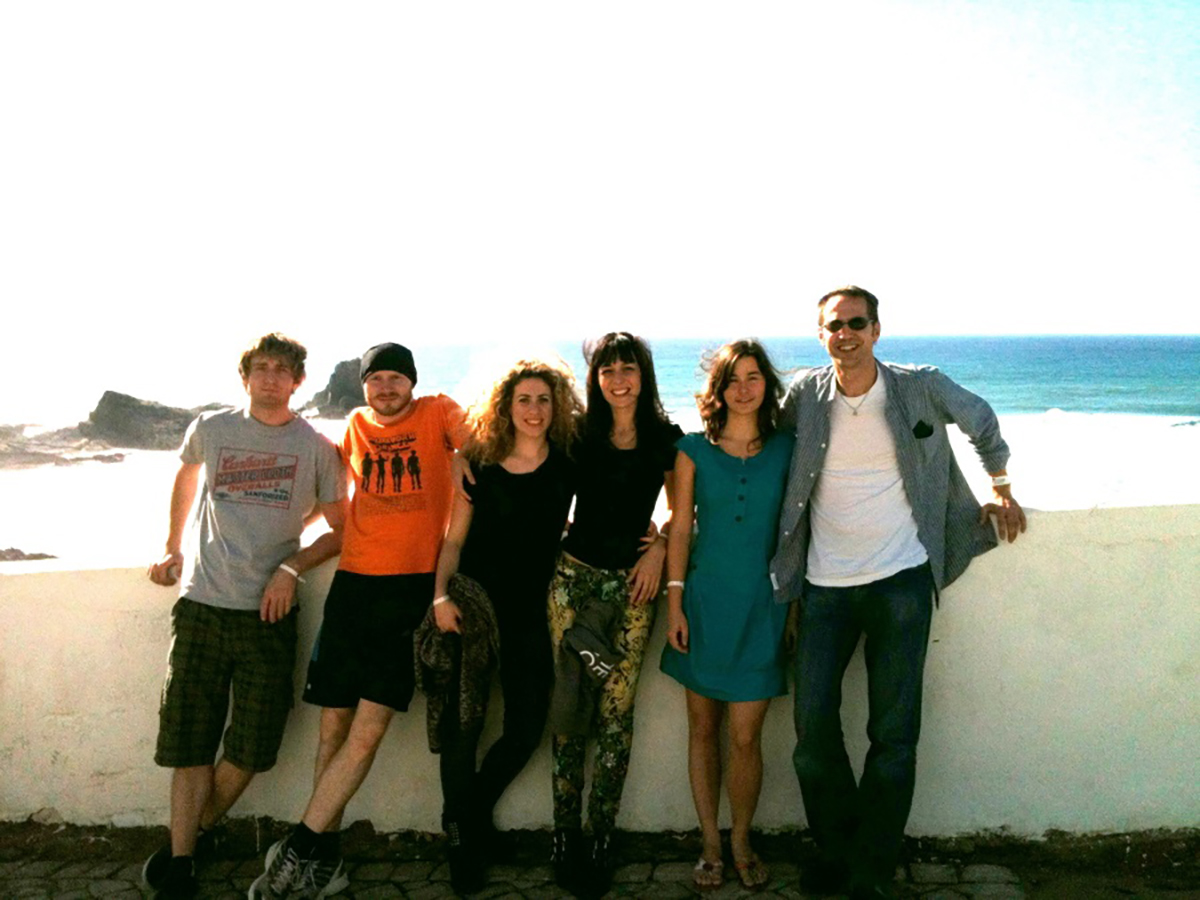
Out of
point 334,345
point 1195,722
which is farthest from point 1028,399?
point 334,345

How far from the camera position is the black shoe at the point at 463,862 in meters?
3.18

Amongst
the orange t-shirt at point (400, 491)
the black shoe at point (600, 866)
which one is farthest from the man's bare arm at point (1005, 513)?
the orange t-shirt at point (400, 491)

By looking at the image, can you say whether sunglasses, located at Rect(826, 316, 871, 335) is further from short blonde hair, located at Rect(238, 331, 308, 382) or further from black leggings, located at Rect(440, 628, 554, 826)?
short blonde hair, located at Rect(238, 331, 308, 382)

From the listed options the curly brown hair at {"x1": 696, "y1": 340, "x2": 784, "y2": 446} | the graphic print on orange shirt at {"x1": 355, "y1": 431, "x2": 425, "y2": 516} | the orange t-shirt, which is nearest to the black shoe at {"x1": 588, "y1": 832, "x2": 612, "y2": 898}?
the orange t-shirt

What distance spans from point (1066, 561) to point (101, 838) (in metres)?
3.68

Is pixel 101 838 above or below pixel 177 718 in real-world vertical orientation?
below

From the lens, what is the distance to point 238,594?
3.25 m

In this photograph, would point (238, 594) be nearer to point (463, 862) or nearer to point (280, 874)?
point (280, 874)

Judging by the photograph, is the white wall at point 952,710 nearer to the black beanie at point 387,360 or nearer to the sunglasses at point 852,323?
the black beanie at point 387,360

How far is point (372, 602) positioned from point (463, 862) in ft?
3.06

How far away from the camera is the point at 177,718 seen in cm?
322

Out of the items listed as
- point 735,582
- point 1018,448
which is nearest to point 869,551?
point 735,582

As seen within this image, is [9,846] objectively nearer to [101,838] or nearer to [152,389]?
[101,838]

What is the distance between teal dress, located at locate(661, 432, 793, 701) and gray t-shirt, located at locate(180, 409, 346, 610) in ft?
4.53
